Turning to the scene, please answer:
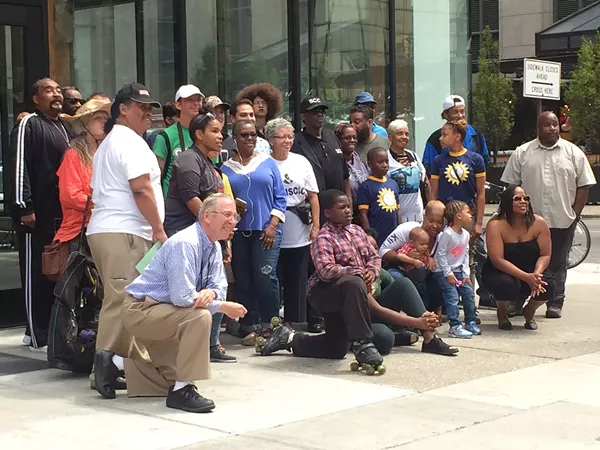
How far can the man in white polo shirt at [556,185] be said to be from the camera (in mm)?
10070

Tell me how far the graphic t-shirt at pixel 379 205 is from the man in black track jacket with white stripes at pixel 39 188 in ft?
8.36

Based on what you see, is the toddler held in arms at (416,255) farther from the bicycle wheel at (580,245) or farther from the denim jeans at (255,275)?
the bicycle wheel at (580,245)

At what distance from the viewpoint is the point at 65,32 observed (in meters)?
9.98

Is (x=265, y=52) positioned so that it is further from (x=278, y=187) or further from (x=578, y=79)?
(x=578, y=79)

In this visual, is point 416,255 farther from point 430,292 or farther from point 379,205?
point 379,205

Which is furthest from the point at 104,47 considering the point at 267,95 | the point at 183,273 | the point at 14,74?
the point at 183,273

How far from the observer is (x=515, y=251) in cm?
941

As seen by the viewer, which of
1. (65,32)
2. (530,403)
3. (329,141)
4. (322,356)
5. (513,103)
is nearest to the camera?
(530,403)

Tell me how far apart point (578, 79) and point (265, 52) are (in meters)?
24.5

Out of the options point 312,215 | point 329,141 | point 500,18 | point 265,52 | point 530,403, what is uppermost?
point 500,18

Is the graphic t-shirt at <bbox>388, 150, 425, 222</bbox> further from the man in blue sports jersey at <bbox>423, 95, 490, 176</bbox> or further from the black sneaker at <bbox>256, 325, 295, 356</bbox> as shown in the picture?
the black sneaker at <bbox>256, 325, 295, 356</bbox>

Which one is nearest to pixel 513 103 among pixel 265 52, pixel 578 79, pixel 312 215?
pixel 578 79

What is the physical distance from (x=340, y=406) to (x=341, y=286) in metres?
1.23

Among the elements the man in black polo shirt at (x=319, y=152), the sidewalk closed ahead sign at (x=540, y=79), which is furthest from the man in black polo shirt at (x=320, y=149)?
the sidewalk closed ahead sign at (x=540, y=79)
